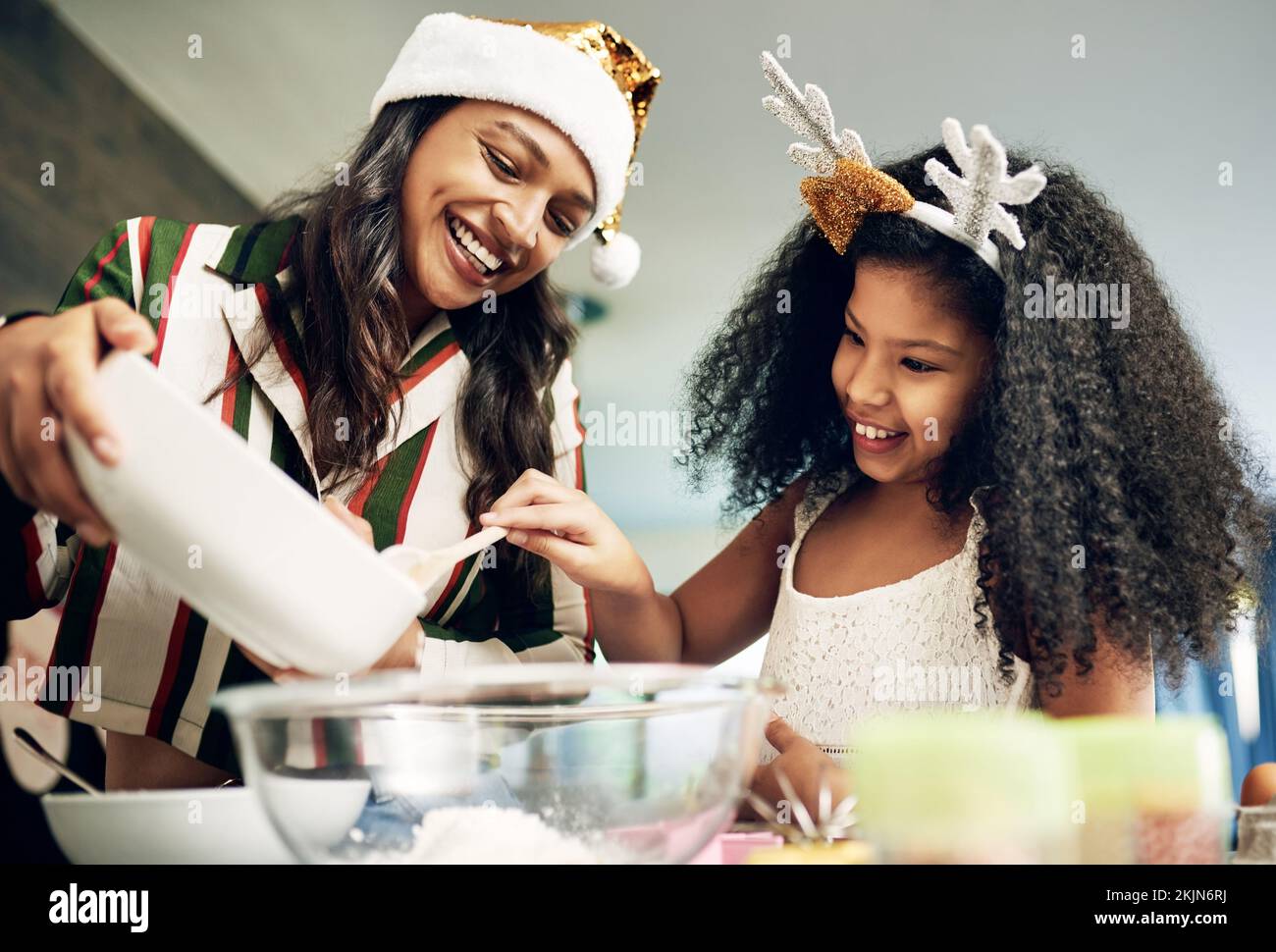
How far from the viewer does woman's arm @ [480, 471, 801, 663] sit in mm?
867

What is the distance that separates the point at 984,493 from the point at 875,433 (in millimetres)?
110

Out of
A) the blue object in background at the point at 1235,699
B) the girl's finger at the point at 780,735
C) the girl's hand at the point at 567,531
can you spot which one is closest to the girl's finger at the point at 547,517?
the girl's hand at the point at 567,531

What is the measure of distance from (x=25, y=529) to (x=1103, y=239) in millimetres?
944

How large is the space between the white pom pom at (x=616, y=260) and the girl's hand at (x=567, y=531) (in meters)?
0.27

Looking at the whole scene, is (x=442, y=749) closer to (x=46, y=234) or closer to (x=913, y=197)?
(x=913, y=197)

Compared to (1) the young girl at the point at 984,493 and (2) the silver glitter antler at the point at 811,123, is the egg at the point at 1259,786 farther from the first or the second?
(2) the silver glitter antler at the point at 811,123

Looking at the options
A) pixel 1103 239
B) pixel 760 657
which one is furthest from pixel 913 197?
pixel 760 657

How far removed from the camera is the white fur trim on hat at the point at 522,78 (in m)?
0.95

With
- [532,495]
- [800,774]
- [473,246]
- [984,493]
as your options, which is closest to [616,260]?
[473,246]

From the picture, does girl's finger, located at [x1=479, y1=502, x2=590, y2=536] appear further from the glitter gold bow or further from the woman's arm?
the glitter gold bow

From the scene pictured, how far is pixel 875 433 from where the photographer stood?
954 millimetres

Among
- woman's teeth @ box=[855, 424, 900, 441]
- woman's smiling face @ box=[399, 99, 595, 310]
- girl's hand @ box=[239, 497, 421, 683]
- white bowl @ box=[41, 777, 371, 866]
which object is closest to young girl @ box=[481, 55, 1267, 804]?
woman's teeth @ box=[855, 424, 900, 441]

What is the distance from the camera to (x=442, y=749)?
0.54 m

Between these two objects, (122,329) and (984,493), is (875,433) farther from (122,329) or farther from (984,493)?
(122,329)
